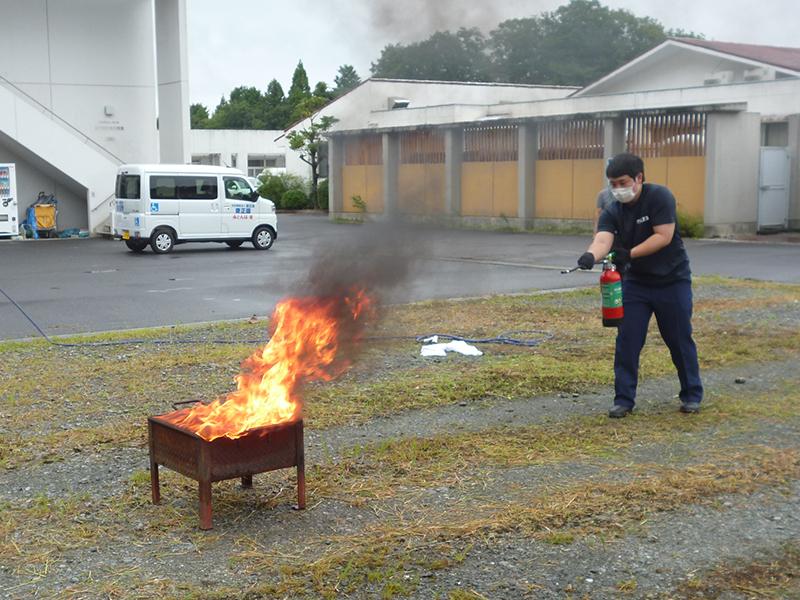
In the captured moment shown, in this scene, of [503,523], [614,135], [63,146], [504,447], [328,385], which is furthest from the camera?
[614,135]

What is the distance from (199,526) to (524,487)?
188 cm

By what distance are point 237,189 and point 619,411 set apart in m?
18.3

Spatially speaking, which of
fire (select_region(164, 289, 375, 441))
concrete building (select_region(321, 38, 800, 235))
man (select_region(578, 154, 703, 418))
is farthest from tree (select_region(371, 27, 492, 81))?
concrete building (select_region(321, 38, 800, 235))

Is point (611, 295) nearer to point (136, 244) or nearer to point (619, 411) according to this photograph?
point (619, 411)

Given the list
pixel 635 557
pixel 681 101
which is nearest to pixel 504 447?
pixel 635 557

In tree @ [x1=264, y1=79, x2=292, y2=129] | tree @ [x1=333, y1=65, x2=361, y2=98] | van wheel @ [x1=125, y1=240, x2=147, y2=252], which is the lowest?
van wheel @ [x1=125, y1=240, x2=147, y2=252]

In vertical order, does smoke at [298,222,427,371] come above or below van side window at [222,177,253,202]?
below

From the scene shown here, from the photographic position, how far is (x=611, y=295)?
282 inches

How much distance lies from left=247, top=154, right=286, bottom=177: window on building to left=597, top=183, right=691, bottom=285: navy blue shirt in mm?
53962

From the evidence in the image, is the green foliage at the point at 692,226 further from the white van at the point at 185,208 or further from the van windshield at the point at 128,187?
the van windshield at the point at 128,187

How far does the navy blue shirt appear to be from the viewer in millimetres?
7141

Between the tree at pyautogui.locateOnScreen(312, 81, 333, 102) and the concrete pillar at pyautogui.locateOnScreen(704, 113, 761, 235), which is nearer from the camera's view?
the tree at pyautogui.locateOnScreen(312, 81, 333, 102)

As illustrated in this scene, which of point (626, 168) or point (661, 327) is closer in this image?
point (626, 168)

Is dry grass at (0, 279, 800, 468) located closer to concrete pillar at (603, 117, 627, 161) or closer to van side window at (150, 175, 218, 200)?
van side window at (150, 175, 218, 200)
